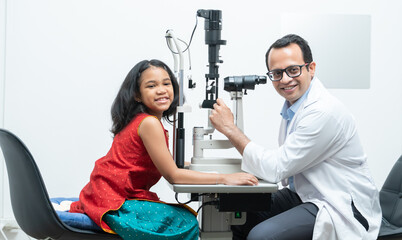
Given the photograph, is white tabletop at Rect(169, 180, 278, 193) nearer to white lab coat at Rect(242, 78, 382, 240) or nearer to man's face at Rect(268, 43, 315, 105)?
white lab coat at Rect(242, 78, 382, 240)

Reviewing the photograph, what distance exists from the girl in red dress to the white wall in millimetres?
1144

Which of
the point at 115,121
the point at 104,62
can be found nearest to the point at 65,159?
the point at 104,62

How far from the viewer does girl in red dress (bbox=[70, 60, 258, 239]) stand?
1.73 m

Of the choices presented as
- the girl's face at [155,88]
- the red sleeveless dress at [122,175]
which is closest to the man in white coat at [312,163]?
the girl's face at [155,88]

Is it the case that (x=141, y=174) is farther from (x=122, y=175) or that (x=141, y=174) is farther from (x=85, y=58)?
(x=85, y=58)

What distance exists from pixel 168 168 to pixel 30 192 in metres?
0.51

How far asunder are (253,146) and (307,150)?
0.22 metres

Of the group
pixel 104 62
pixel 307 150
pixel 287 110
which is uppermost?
pixel 104 62

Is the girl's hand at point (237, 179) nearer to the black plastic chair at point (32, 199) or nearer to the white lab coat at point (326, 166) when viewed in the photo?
the white lab coat at point (326, 166)

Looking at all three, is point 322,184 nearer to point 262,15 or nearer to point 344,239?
point 344,239

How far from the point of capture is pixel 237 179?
5.63 ft

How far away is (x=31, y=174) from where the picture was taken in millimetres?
1658

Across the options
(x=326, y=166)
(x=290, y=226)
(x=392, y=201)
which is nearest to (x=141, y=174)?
(x=290, y=226)

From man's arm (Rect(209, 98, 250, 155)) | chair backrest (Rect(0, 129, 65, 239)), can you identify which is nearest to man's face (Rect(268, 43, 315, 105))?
man's arm (Rect(209, 98, 250, 155))
